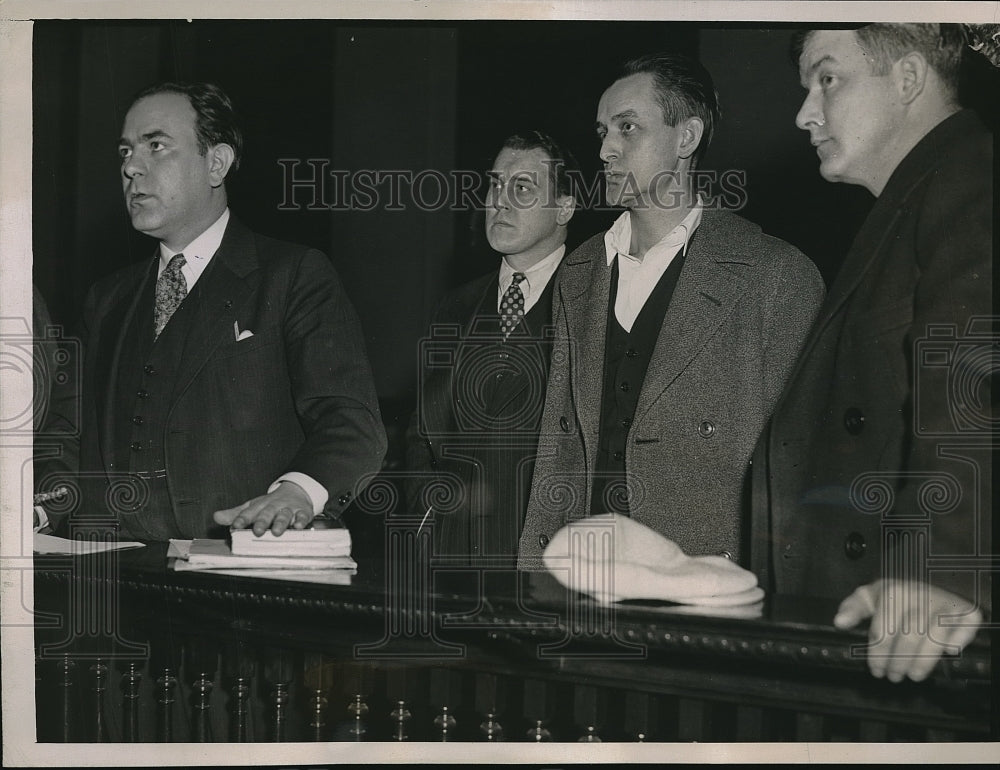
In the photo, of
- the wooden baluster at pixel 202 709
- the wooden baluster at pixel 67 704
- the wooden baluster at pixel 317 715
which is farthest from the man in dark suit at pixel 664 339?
the wooden baluster at pixel 67 704

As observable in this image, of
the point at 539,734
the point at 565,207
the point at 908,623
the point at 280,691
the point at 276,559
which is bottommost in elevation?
the point at 539,734

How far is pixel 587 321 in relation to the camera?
287cm

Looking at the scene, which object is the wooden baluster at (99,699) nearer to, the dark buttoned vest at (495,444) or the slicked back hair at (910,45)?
the dark buttoned vest at (495,444)

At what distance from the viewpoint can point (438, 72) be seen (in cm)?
288

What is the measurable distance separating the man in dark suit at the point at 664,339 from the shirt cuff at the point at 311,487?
1.81 ft

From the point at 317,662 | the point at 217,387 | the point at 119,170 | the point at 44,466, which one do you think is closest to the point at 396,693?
the point at 317,662

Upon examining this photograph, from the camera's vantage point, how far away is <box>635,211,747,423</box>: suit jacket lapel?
280 centimetres

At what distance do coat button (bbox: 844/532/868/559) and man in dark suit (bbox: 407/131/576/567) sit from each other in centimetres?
83

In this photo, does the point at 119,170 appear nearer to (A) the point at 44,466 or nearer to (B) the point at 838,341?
(A) the point at 44,466

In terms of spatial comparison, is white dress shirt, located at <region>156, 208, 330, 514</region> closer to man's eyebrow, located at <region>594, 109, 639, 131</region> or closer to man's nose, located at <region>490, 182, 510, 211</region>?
man's nose, located at <region>490, 182, 510, 211</region>

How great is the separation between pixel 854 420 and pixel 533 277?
90 centimetres

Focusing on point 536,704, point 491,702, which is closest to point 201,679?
point 491,702

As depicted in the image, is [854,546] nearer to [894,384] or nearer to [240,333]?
[894,384]

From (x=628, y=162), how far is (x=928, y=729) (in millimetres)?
1661
